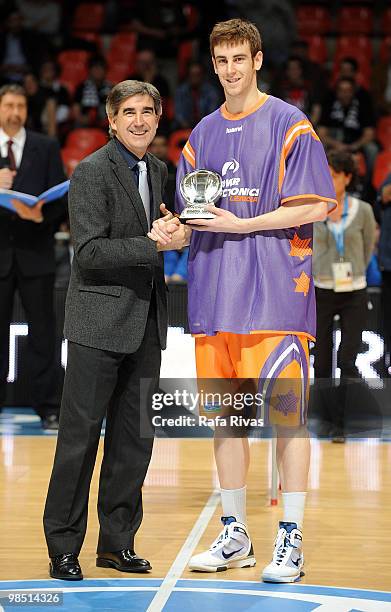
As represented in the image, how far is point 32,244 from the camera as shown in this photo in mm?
7898

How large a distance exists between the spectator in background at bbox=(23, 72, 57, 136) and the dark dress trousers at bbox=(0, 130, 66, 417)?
4.96 meters

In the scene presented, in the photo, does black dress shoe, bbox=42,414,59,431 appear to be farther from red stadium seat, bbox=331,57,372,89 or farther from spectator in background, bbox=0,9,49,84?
red stadium seat, bbox=331,57,372,89

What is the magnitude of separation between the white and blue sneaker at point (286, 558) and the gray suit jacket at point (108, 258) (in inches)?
37.9

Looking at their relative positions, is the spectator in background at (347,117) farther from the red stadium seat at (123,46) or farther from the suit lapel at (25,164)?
the suit lapel at (25,164)

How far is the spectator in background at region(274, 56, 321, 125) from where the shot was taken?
12.9 meters

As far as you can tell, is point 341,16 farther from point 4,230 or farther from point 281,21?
point 4,230

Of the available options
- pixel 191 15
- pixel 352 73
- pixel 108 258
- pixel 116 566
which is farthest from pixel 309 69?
pixel 116 566

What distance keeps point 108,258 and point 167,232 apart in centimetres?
25

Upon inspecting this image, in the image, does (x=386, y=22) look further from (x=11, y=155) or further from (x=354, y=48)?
(x=11, y=155)

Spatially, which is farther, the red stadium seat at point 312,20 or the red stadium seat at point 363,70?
the red stadium seat at point 312,20

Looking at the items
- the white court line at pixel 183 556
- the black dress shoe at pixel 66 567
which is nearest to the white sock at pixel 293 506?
the white court line at pixel 183 556

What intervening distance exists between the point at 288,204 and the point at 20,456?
134 inches

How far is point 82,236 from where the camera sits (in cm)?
446

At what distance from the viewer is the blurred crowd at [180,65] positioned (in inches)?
500
